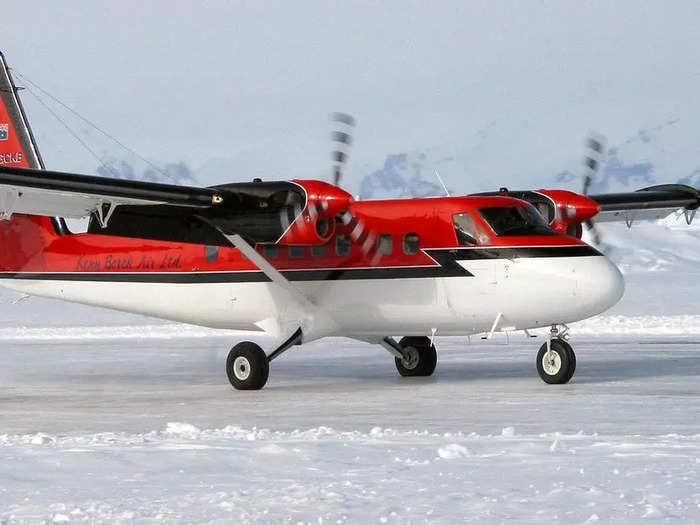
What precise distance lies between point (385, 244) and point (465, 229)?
1293 millimetres

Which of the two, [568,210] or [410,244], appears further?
[568,210]

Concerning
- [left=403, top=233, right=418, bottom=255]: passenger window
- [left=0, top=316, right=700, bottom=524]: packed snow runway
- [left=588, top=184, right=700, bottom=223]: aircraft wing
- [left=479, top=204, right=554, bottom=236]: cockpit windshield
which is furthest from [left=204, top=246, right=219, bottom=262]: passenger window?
[left=588, top=184, right=700, bottom=223]: aircraft wing

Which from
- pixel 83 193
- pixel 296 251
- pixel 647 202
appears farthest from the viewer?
pixel 647 202

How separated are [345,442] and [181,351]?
1786 centimetres

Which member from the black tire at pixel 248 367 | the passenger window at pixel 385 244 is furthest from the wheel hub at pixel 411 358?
the black tire at pixel 248 367

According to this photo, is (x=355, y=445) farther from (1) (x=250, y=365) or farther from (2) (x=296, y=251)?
(2) (x=296, y=251)

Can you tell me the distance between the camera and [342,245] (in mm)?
17078

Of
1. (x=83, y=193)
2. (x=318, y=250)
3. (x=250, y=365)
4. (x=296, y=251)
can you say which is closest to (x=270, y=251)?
(x=296, y=251)

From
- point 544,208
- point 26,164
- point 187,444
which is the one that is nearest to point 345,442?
point 187,444

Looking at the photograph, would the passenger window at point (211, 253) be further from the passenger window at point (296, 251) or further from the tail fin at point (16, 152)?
the tail fin at point (16, 152)

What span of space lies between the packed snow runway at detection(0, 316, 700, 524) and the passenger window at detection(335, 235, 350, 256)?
6.89 feet

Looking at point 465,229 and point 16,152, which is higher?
point 16,152

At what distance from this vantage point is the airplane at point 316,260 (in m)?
15.7

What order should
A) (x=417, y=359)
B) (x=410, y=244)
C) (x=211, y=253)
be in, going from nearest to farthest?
(x=410, y=244) → (x=211, y=253) → (x=417, y=359)
